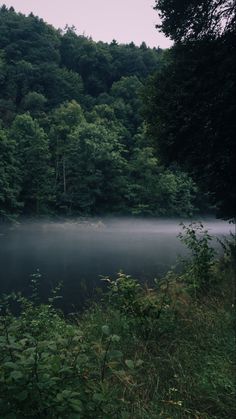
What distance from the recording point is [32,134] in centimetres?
5950

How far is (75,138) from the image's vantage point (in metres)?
65.9

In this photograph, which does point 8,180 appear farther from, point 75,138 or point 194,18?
point 194,18

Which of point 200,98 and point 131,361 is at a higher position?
point 200,98

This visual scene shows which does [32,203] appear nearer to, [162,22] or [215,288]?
[162,22]

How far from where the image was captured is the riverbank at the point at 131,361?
9.04ft

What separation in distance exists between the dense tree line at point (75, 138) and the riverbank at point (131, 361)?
9.25 meters

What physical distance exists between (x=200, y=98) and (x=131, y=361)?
31.0ft

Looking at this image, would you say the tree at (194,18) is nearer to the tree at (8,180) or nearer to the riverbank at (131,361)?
the riverbank at (131,361)

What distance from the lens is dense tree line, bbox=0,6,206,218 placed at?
56.3m

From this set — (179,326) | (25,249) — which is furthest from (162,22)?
(25,249)

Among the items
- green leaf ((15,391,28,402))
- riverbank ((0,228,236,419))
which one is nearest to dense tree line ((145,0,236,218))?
riverbank ((0,228,236,419))

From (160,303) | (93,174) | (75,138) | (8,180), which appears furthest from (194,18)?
(75,138)

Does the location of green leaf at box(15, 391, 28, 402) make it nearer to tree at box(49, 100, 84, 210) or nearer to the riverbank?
the riverbank

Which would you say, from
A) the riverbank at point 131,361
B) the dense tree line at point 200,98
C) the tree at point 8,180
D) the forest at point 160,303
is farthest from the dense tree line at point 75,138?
the riverbank at point 131,361
